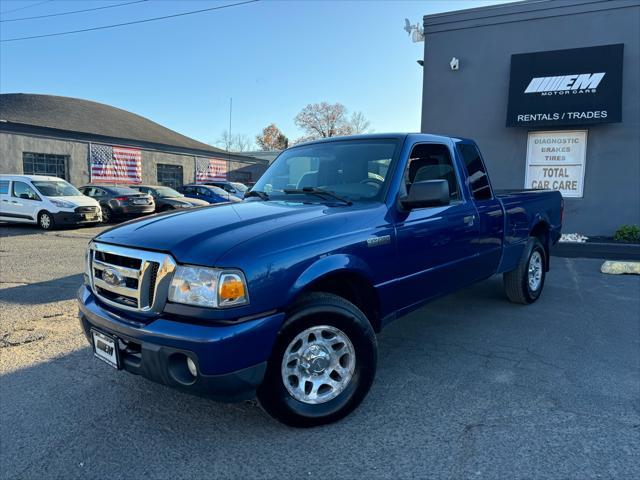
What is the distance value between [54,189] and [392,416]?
14.9 metres

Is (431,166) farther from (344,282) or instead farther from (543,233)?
(543,233)

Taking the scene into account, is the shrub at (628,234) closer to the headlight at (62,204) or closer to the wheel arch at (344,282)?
the wheel arch at (344,282)

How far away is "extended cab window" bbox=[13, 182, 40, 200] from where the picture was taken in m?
14.3

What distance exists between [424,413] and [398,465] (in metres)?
0.63

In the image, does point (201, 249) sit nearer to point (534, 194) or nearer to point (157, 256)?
point (157, 256)

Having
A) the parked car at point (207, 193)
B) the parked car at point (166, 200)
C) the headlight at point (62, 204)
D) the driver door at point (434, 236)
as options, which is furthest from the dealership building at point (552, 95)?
the parked car at point (207, 193)

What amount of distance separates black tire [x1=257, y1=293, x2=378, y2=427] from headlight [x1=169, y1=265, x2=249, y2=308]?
357 mm

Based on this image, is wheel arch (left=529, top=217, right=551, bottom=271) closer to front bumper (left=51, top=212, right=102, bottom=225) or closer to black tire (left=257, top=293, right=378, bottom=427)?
black tire (left=257, top=293, right=378, bottom=427)

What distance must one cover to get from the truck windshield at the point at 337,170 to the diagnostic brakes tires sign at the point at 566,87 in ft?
26.5

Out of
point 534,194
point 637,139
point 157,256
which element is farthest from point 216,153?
point 157,256

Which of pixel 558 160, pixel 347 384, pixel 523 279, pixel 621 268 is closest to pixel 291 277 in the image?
pixel 347 384

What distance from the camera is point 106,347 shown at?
284 cm

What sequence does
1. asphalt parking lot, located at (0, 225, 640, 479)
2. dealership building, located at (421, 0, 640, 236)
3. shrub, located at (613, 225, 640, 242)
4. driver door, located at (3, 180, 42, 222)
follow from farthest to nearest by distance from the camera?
driver door, located at (3, 180, 42, 222), dealership building, located at (421, 0, 640, 236), shrub, located at (613, 225, 640, 242), asphalt parking lot, located at (0, 225, 640, 479)

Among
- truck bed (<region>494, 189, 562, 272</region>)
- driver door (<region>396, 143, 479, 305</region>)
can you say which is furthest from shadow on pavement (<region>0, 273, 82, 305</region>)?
truck bed (<region>494, 189, 562, 272</region>)
